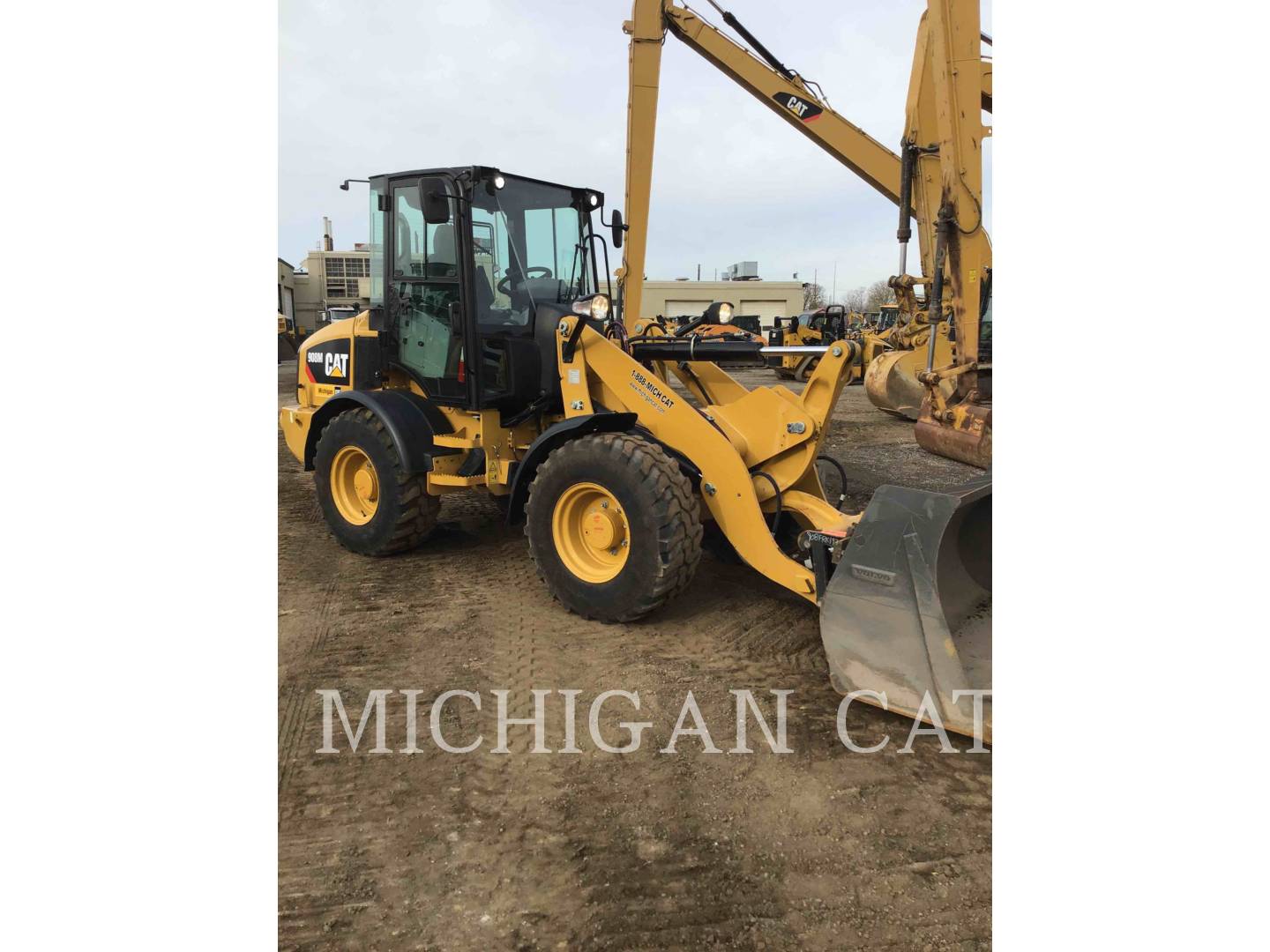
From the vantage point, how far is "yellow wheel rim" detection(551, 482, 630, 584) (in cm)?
409

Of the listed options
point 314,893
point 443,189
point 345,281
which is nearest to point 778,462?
point 443,189

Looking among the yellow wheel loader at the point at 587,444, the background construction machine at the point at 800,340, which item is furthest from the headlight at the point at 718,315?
the background construction machine at the point at 800,340

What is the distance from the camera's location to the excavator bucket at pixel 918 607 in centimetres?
302

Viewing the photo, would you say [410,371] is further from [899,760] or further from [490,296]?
[899,760]

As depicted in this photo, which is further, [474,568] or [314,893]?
[474,568]

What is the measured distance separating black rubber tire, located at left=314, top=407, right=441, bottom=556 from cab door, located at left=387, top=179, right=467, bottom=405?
46cm

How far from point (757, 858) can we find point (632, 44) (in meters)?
9.25

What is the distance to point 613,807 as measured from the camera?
2.65 metres

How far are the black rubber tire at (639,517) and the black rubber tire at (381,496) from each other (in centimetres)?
133

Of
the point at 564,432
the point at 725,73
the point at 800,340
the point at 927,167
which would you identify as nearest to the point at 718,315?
the point at 564,432

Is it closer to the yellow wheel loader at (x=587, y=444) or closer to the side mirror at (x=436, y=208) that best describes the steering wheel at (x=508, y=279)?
the yellow wheel loader at (x=587, y=444)

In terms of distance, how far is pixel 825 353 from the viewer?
4.09 metres

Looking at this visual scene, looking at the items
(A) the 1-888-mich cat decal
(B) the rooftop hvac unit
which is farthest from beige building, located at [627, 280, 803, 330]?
(A) the 1-888-mich cat decal

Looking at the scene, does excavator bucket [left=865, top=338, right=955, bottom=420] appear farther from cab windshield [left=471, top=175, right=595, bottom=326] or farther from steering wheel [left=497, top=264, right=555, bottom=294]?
steering wheel [left=497, top=264, right=555, bottom=294]
